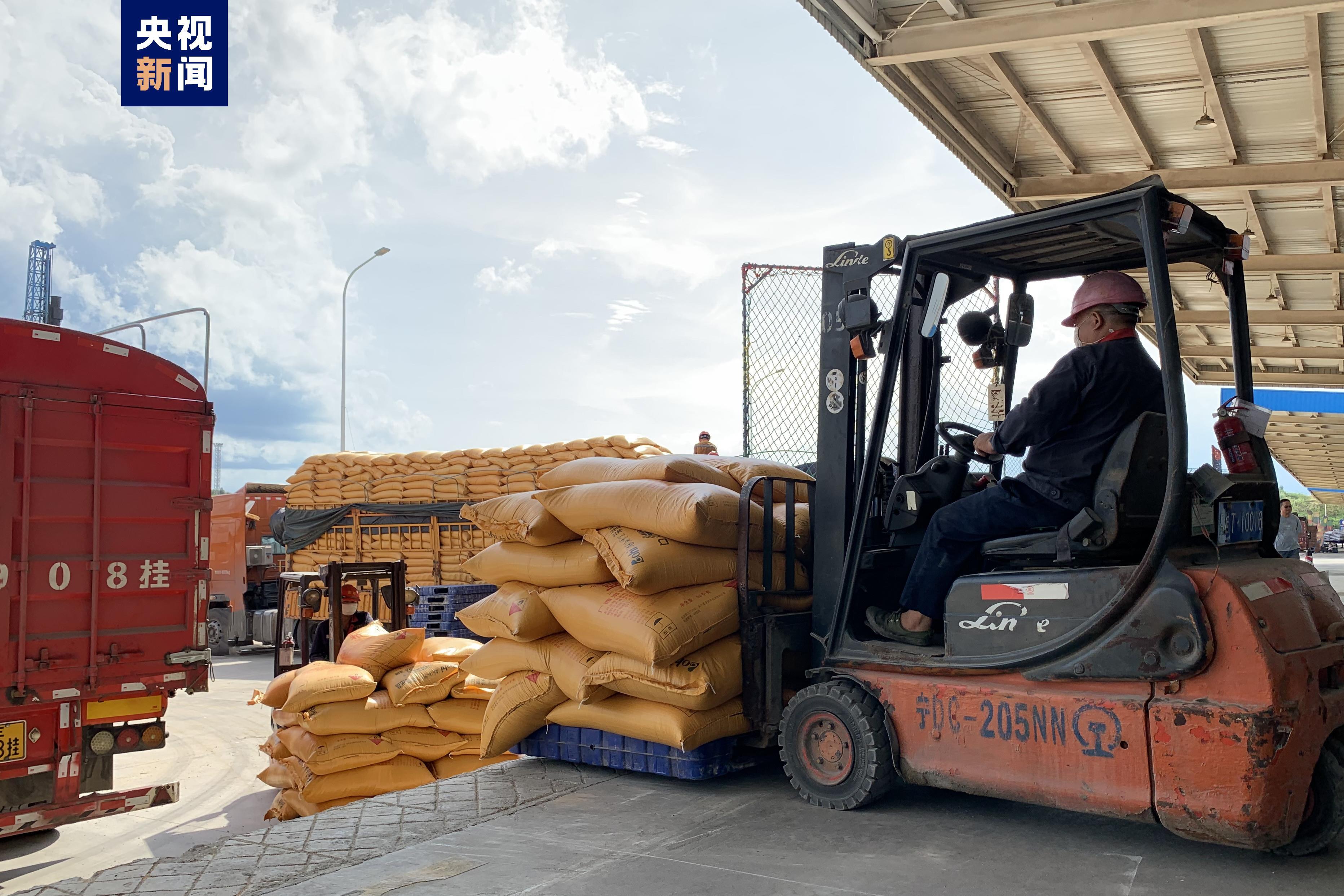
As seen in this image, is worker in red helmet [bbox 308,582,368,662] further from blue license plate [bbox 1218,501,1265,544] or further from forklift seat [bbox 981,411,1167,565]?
blue license plate [bbox 1218,501,1265,544]

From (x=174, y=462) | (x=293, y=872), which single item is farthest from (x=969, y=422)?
(x=174, y=462)

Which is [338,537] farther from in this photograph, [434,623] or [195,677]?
[195,677]

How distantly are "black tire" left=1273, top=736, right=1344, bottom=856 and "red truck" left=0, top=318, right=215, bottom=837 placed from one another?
6.10m

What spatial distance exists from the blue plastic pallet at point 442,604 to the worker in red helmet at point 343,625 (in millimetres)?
1613

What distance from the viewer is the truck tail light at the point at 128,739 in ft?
20.6

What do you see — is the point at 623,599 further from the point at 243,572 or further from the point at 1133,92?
the point at 243,572

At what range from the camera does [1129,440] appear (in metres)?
3.70

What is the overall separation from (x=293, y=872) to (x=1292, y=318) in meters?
16.1

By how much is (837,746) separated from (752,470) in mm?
1750

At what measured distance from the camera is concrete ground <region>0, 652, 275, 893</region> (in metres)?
7.68

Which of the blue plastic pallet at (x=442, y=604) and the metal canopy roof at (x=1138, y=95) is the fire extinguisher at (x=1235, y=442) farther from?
the blue plastic pallet at (x=442, y=604)

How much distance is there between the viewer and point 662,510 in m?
4.77

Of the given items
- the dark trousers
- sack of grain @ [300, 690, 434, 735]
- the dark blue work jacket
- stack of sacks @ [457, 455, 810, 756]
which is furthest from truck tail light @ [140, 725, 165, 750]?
the dark blue work jacket

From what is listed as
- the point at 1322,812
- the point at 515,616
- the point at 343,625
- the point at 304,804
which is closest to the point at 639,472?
the point at 515,616
